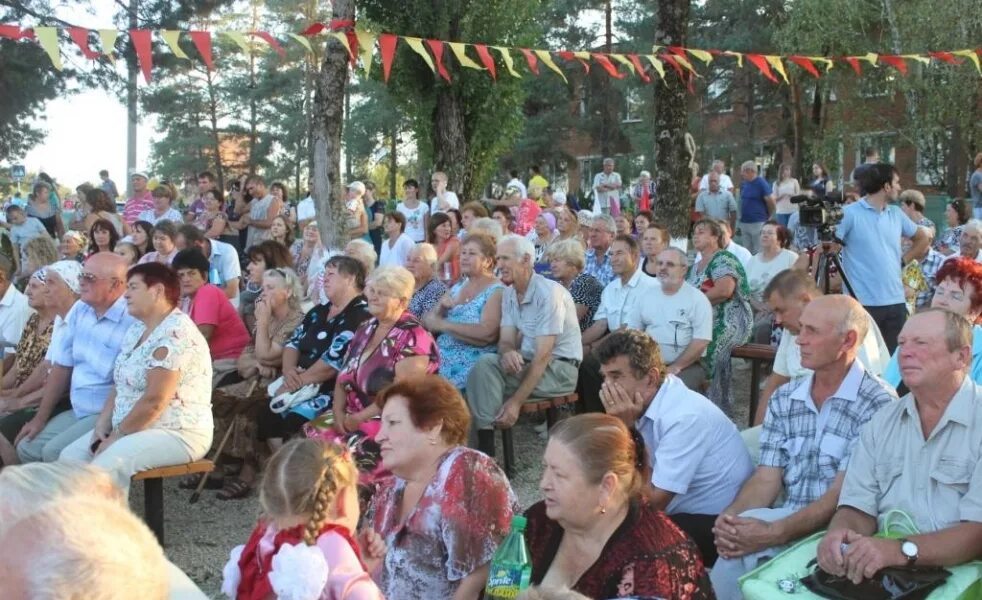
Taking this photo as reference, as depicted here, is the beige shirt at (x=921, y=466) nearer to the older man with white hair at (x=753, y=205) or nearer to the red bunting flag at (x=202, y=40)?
the red bunting flag at (x=202, y=40)

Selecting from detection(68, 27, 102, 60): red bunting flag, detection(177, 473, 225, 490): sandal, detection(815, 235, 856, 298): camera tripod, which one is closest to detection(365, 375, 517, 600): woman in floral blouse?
detection(177, 473, 225, 490): sandal

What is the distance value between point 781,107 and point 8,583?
2861 centimetres

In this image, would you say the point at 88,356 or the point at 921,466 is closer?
the point at 921,466

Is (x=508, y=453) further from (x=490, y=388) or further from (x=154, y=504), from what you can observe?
(x=154, y=504)

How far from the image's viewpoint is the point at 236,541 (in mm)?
5152

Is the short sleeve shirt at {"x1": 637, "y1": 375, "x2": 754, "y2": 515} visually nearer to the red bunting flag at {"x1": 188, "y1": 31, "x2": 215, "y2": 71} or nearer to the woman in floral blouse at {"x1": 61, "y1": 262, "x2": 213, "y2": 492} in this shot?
the woman in floral blouse at {"x1": 61, "y1": 262, "x2": 213, "y2": 492}

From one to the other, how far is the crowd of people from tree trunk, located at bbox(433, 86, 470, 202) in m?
6.14

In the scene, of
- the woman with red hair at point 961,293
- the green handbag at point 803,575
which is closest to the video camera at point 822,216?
the woman with red hair at point 961,293

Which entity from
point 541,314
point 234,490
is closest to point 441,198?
point 541,314

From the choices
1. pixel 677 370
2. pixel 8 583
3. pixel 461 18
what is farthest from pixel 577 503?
pixel 461 18

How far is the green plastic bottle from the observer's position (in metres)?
2.86

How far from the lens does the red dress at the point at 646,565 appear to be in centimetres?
268

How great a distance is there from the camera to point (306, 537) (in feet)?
9.50

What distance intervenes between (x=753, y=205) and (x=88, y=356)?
Answer: 34.2ft
